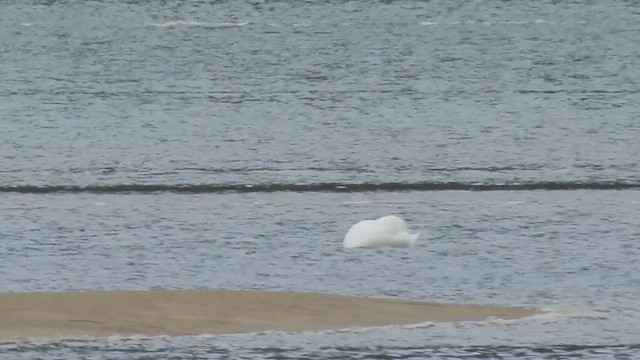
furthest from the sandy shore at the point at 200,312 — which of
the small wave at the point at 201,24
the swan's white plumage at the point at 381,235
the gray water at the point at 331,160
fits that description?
the small wave at the point at 201,24

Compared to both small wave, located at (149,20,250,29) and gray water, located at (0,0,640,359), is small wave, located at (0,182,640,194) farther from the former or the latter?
small wave, located at (149,20,250,29)

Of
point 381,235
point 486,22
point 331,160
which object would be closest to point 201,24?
point 486,22

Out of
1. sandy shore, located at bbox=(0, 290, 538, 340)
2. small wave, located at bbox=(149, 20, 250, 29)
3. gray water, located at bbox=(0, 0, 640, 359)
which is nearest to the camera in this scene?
sandy shore, located at bbox=(0, 290, 538, 340)

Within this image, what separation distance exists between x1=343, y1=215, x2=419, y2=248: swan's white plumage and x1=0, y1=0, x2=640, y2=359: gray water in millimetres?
29

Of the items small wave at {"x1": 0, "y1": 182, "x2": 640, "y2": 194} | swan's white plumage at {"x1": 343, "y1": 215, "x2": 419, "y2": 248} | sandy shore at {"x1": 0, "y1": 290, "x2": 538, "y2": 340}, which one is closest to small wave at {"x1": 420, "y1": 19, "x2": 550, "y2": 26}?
small wave at {"x1": 0, "y1": 182, "x2": 640, "y2": 194}

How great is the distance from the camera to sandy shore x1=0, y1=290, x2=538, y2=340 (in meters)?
2.19

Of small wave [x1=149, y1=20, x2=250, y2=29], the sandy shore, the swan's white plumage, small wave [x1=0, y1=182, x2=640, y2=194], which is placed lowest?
the sandy shore

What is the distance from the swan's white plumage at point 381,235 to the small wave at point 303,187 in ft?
1.05

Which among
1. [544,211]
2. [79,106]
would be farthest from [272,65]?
[544,211]

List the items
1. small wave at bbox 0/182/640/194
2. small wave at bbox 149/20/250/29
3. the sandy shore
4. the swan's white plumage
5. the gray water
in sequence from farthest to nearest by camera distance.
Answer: small wave at bbox 149/20/250/29
small wave at bbox 0/182/640/194
the swan's white plumage
the gray water
the sandy shore

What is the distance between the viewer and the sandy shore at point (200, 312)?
7.18 ft

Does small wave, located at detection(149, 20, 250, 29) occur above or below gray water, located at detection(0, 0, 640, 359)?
above

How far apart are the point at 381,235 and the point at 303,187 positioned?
403mm

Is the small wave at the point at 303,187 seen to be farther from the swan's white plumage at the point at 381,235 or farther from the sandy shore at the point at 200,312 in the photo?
the sandy shore at the point at 200,312
